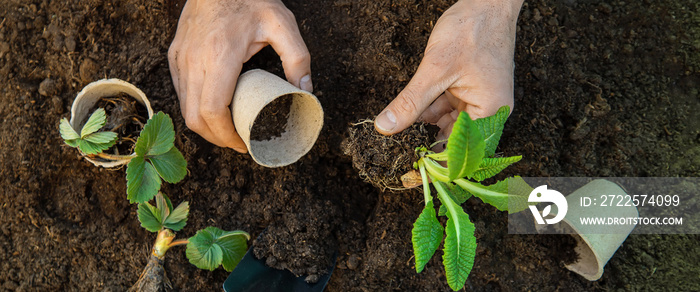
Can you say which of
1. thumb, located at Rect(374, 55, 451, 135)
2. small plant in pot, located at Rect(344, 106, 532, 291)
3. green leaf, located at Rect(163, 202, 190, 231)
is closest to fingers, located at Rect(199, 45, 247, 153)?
green leaf, located at Rect(163, 202, 190, 231)

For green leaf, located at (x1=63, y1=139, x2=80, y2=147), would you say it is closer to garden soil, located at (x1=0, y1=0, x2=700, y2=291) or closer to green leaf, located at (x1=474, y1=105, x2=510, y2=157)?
garden soil, located at (x1=0, y1=0, x2=700, y2=291)

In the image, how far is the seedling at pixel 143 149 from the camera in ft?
5.94

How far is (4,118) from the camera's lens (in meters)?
2.15

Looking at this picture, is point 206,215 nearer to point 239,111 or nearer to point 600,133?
point 239,111

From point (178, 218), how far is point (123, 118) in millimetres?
488

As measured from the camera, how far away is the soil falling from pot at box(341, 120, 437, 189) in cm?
184

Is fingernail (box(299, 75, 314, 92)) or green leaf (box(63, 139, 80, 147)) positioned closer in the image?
green leaf (box(63, 139, 80, 147))

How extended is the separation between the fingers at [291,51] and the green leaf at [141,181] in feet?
2.15

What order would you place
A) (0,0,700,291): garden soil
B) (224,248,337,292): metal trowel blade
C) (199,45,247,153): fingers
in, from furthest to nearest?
(0,0,700,291): garden soil, (224,248,337,292): metal trowel blade, (199,45,247,153): fingers

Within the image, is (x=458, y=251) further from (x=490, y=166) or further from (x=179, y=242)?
(x=179, y=242)

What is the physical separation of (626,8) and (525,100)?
2.58 feet

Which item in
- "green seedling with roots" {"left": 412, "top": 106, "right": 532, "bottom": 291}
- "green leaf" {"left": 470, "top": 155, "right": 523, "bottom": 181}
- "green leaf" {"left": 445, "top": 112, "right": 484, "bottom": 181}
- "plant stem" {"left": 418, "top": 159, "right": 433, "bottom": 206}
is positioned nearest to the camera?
"green leaf" {"left": 445, "top": 112, "right": 484, "bottom": 181}

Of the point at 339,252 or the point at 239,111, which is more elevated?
the point at 239,111

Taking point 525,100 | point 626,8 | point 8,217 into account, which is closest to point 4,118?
point 8,217
